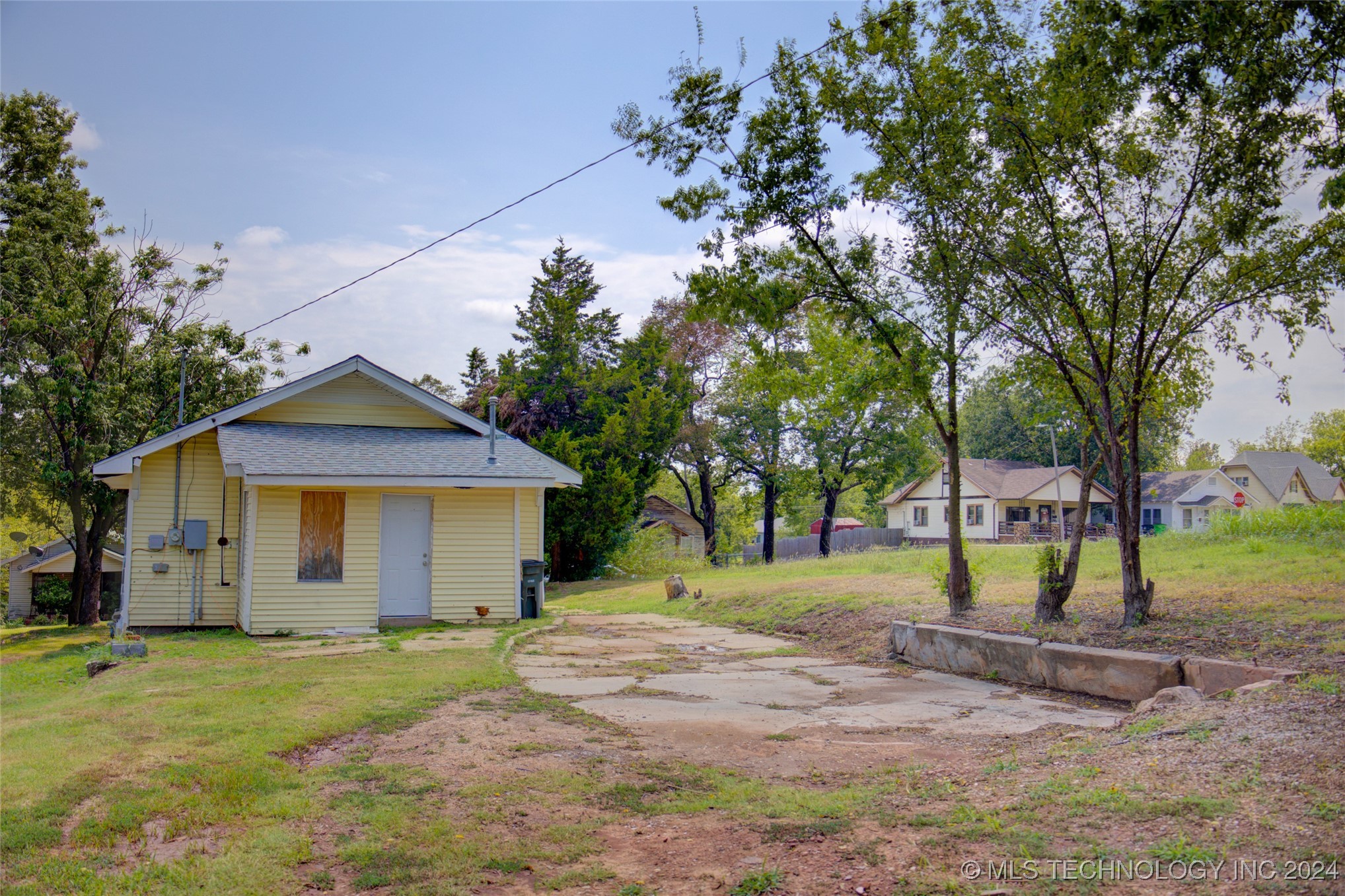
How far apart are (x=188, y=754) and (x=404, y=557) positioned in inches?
328

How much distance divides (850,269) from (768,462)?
2350 centimetres

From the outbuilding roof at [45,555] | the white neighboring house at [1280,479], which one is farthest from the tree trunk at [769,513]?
the white neighboring house at [1280,479]

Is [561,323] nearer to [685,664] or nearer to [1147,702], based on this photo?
[685,664]

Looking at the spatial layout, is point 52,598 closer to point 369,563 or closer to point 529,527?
point 529,527

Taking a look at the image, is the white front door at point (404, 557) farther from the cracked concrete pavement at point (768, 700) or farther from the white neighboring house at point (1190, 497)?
the white neighboring house at point (1190, 497)

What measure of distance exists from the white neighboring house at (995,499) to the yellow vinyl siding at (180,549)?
36.4 meters

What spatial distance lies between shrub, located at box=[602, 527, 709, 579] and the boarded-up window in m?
14.5

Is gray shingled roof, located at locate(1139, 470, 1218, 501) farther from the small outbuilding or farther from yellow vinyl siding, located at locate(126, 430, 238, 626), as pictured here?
yellow vinyl siding, located at locate(126, 430, 238, 626)

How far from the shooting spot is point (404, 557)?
44.5ft

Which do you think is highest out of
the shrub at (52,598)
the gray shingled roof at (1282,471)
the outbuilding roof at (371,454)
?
the gray shingled roof at (1282,471)

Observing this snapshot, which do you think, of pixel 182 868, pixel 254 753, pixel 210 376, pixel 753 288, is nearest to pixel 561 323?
→ pixel 210 376

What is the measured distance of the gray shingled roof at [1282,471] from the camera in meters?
48.8

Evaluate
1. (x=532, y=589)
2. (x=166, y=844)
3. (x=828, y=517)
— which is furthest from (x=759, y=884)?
(x=828, y=517)

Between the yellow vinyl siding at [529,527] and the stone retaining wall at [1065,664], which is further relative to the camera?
the yellow vinyl siding at [529,527]
